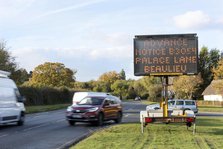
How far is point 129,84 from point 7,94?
129776mm

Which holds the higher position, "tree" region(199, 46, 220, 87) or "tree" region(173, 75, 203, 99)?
"tree" region(199, 46, 220, 87)

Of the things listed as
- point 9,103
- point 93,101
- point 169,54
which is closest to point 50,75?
point 93,101

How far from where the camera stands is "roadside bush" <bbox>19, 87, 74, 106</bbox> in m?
60.4

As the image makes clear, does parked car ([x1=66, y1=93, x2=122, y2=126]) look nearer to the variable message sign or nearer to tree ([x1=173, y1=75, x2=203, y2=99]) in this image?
the variable message sign

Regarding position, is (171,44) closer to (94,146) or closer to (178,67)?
(178,67)

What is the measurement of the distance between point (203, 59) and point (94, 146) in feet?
333

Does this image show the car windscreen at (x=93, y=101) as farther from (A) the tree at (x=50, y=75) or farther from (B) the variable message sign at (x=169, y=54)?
(A) the tree at (x=50, y=75)

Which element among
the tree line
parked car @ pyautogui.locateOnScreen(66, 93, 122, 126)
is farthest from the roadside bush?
parked car @ pyautogui.locateOnScreen(66, 93, 122, 126)

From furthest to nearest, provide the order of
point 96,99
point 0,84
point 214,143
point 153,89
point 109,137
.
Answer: point 153,89 < point 96,99 < point 0,84 < point 109,137 < point 214,143

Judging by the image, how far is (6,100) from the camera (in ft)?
71.5

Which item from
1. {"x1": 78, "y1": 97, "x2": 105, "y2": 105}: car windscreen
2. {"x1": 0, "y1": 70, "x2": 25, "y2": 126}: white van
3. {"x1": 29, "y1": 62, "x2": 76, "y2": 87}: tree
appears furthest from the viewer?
{"x1": 29, "y1": 62, "x2": 76, "y2": 87}: tree

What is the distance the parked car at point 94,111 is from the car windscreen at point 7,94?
314 cm

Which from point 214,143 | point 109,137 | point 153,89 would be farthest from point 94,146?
point 153,89

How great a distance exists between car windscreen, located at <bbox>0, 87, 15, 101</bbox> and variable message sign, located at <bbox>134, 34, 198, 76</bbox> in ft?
22.6
